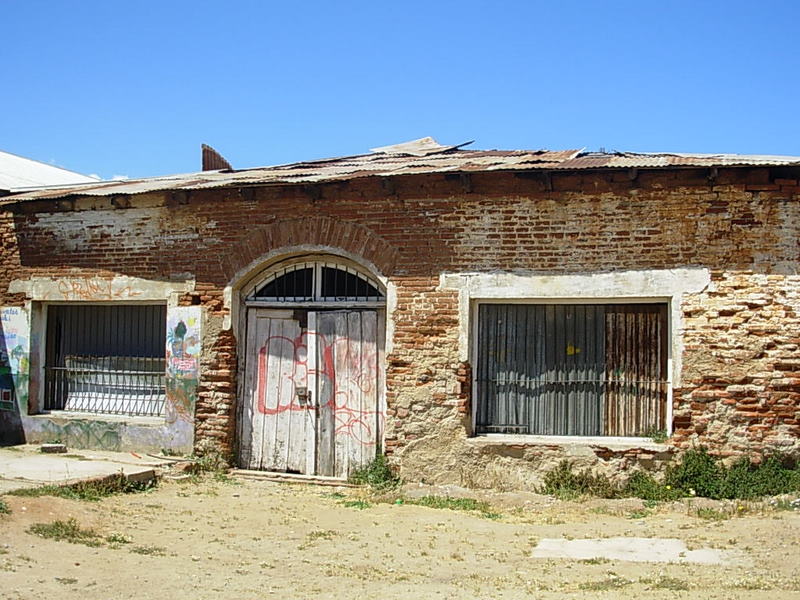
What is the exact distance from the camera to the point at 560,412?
8.90m

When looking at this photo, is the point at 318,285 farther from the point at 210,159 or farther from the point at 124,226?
the point at 210,159

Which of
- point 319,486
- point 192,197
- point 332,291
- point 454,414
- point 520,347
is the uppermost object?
point 192,197

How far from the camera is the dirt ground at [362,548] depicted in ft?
17.7

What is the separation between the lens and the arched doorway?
9484mm

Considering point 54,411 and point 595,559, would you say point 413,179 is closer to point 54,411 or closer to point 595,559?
point 595,559

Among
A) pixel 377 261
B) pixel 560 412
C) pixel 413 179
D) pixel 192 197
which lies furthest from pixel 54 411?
pixel 560 412

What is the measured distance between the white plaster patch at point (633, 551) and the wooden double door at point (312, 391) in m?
3.10

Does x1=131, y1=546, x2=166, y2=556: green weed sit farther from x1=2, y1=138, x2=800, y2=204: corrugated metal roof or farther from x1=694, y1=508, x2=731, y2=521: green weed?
x1=694, y1=508, x2=731, y2=521: green weed

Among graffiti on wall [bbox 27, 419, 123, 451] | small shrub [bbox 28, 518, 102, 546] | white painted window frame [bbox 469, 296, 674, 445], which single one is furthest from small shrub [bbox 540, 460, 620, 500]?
graffiti on wall [bbox 27, 419, 123, 451]

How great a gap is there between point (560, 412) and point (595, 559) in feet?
8.97

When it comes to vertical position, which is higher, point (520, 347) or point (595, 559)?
point (520, 347)

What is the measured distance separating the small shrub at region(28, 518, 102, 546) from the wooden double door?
3.20 m

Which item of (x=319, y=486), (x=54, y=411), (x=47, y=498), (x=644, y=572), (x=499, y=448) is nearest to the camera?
(x=644, y=572)

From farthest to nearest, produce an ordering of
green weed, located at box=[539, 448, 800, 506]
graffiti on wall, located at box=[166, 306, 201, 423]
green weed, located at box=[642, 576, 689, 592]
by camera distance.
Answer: graffiti on wall, located at box=[166, 306, 201, 423] < green weed, located at box=[539, 448, 800, 506] < green weed, located at box=[642, 576, 689, 592]
